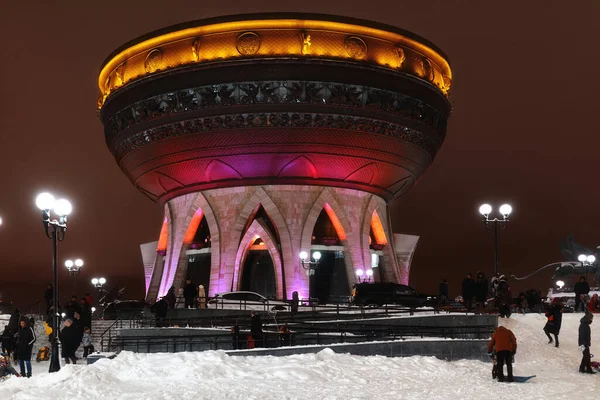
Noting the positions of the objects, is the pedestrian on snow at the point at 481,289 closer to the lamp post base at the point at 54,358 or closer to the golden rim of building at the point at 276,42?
the lamp post base at the point at 54,358

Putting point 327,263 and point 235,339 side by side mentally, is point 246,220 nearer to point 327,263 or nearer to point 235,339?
point 327,263

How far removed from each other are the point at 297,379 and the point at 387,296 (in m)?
18.7

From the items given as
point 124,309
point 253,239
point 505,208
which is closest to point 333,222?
point 253,239

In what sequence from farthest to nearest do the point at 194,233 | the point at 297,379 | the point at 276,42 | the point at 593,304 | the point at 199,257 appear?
the point at 194,233
the point at 199,257
the point at 276,42
the point at 593,304
the point at 297,379

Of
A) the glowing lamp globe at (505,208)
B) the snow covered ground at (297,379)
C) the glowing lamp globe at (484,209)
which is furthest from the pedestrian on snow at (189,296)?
the snow covered ground at (297,379)

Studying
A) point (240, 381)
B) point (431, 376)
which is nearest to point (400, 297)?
point (431, 376)

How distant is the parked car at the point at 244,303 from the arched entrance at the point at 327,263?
29.0 ft

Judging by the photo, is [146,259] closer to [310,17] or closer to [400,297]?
[310,17]

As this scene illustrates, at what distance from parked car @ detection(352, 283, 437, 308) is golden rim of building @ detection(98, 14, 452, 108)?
15139mm

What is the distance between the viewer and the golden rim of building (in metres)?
50.0

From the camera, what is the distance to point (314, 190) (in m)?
54.5

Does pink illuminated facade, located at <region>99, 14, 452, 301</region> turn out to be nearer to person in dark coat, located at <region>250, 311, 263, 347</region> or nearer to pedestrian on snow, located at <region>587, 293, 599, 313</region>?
pedestrian on snow, located at <region>587, 293, 599, 313</region>

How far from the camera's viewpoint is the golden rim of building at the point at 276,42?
1967 inches

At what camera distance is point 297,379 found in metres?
21.1
